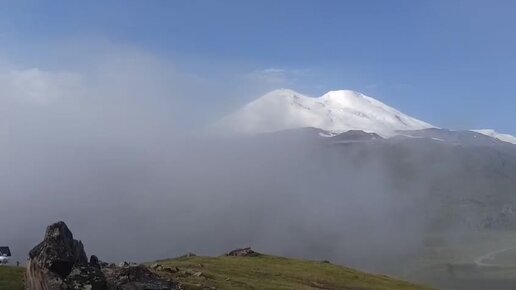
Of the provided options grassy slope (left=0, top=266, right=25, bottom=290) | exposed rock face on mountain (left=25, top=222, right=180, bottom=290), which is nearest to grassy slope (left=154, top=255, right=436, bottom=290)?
grassy slope (left=0, top=266, right=25, bottom=290)

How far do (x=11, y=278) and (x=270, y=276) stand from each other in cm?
3380

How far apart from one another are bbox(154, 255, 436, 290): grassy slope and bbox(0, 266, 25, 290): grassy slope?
491 inches

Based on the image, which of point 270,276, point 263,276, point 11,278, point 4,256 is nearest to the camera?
point 11,278

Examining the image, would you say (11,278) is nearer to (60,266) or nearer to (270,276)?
(60,266)

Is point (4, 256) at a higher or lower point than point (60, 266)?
lower

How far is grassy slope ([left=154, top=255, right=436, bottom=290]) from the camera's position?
6006 centimetres

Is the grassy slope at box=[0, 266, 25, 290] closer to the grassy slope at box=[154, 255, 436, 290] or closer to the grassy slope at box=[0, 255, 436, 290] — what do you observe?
the grassy slope at box=[0, 255, 436, 290]

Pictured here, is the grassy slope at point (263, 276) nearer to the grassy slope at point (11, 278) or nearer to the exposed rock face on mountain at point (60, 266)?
the grassy slope at point (11, 278)

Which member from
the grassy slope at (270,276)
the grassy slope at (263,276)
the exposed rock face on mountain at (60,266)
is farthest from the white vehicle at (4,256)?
the exposed rock face on mountain at (60,266)

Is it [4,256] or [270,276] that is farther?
[4,256]

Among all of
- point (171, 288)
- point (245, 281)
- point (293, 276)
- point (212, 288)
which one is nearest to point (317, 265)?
point (293, 276)

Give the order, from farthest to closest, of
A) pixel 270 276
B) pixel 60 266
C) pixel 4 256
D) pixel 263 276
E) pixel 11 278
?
pixel 4 256, pixel 270 276, pixel 263 276, pixel 11 278, pixel 60 266

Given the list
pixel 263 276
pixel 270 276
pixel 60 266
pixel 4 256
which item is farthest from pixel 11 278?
pixel 4 256

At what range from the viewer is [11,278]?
48.3 m
